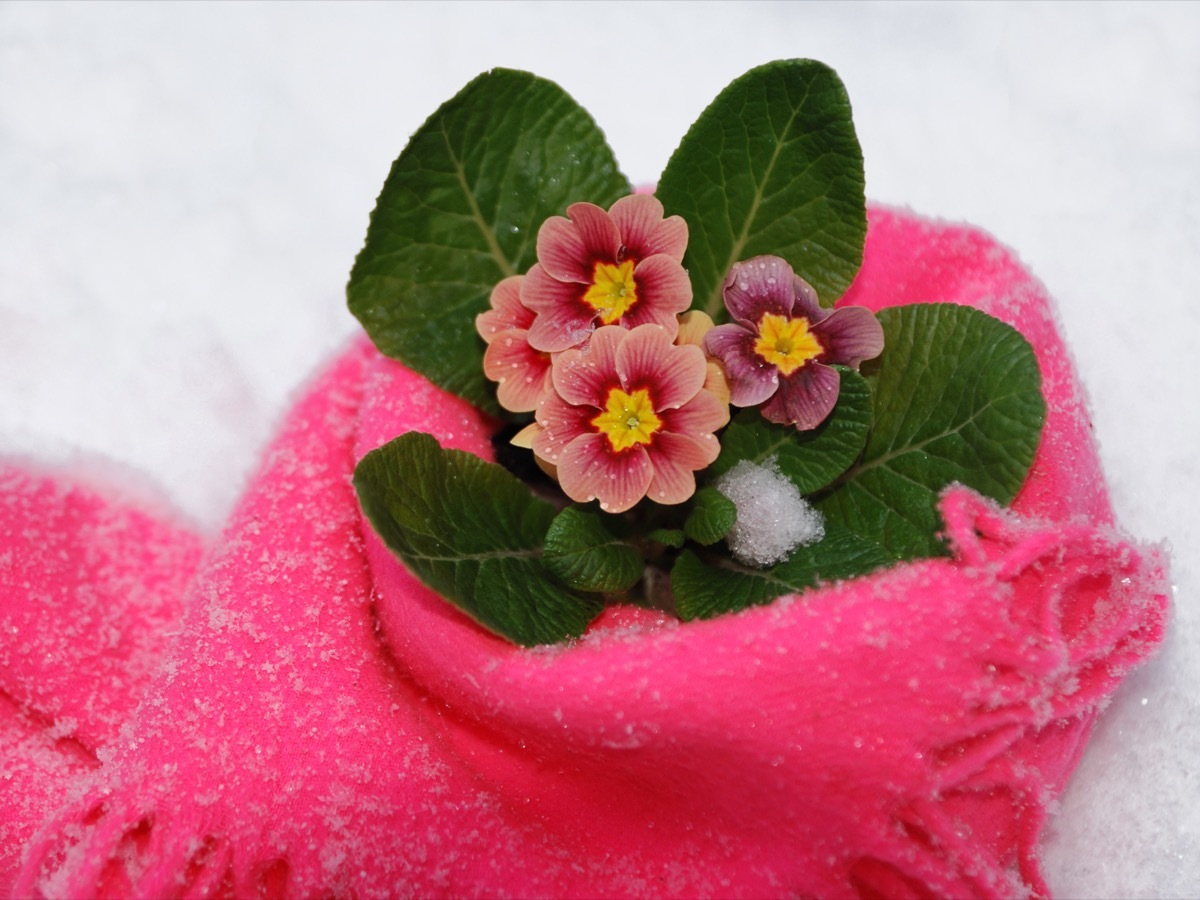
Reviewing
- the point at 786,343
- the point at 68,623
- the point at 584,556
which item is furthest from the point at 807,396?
the point at 68,623

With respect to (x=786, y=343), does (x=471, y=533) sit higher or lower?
lower

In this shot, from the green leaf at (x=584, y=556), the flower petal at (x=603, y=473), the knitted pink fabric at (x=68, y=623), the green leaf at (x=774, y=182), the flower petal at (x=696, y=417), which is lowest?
the knitted pink fabric at (x=68, y=623)

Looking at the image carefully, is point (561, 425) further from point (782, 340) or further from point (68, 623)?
point (68, 623)

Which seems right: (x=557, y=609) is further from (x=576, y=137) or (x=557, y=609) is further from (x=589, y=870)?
(x=576, y=137)

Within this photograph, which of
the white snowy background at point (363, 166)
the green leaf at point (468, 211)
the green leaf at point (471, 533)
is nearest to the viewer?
the green leaf at point (471, 533)

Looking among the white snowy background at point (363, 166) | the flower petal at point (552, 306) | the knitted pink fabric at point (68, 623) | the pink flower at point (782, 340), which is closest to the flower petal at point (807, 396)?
the pink flower at point (782, 340)

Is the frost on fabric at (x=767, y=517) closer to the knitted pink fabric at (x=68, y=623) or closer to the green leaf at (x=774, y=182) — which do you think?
the green leaf at (x=774, y=182)

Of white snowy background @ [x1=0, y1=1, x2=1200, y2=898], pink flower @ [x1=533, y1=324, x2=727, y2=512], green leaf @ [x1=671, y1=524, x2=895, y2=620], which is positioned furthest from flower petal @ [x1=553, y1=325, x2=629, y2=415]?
white snowy background @ [x1=0, y1=1, x2=1200, y2=898]
